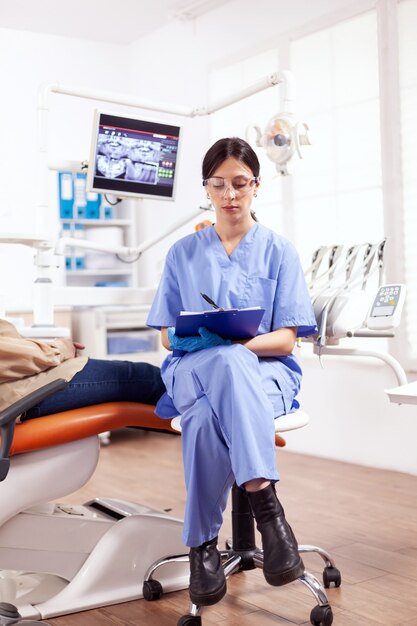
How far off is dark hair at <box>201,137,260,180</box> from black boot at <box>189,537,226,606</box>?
38.4 inches

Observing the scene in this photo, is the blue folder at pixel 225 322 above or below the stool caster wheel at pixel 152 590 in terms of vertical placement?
above

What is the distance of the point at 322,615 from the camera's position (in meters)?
1.90

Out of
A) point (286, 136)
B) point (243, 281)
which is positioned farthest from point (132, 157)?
point (243, 281)

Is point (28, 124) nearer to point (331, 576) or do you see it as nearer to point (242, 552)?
point (242, 552)

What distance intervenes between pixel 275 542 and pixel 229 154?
100 cm

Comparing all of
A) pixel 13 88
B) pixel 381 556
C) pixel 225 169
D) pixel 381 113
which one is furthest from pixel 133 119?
pixel 13 88

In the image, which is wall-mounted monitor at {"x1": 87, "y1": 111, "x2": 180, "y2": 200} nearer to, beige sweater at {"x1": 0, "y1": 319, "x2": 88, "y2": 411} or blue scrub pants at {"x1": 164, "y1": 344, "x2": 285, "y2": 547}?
beige sweater at {"x1": 0, "y1": 319, "x2": 88, "y2": 411}

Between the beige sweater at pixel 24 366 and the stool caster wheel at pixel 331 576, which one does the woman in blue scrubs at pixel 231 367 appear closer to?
the beige sweater at pixel 24 366

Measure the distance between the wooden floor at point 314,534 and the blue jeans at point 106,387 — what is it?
556 mm

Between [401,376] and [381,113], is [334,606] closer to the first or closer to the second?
[401,376]

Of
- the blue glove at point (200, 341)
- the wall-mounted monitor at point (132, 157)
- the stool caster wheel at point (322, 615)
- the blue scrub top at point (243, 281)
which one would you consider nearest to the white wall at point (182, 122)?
the wall-mounted monitor at point (132, 157)

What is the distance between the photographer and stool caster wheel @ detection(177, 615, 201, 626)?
1889 mm

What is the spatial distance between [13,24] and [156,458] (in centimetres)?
301

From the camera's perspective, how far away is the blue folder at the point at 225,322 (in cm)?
184
